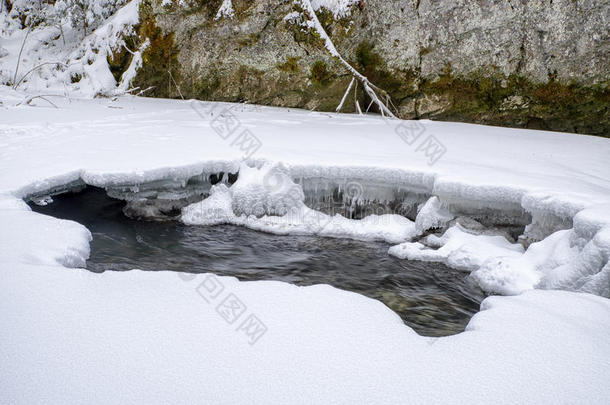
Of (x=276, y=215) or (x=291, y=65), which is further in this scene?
(x=291, y=65)

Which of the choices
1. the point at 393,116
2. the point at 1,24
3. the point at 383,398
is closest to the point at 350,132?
the point at 393,116

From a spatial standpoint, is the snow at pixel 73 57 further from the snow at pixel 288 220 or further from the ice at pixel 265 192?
the ice at pixel 265 192

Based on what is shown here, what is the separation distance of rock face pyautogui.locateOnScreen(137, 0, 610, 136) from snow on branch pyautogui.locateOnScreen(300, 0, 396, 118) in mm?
122

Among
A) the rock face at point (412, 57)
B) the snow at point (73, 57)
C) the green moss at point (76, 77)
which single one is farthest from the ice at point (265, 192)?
the green moss at point (76, 77)

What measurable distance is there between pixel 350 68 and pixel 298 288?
5.96 meters

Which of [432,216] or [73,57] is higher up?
[73,57]

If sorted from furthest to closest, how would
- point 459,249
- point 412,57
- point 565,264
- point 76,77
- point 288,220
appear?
1. point 76,77
2. point 412,57
3. point 288,220
4. point 459,249
5. point 565,264

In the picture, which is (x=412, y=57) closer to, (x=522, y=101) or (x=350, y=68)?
(x=350, y=68)

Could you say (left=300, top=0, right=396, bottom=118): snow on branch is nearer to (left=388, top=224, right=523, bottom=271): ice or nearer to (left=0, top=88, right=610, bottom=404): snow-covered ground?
(left=0, top=88, right=610, bottom=404): snow-covered ground

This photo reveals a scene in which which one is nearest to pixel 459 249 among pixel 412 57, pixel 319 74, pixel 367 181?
pixel 367 181

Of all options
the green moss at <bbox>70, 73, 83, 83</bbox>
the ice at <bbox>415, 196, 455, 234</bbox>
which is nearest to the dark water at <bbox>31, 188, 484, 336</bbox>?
the ice at <bbox>415, 196, 455, 234</bbox>

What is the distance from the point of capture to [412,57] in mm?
7922

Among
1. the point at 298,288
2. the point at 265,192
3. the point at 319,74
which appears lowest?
the point at 265,192

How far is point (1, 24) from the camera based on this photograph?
36.6 feet
